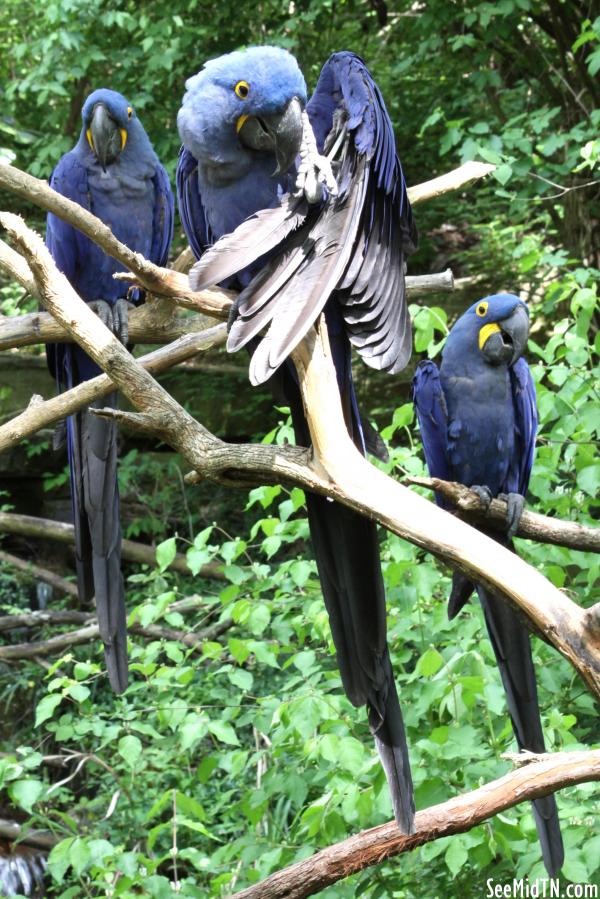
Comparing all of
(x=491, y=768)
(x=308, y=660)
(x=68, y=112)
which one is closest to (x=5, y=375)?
(x=68, y=112)

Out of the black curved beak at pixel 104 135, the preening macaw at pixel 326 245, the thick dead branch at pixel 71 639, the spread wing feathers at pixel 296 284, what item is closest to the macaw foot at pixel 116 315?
the black curved beak at pixel 104 135

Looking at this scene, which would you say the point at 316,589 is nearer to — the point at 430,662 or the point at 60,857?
the point at 430,662

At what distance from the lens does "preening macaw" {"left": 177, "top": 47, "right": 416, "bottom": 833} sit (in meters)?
1.51

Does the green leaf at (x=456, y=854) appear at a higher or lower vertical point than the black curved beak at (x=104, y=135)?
lower

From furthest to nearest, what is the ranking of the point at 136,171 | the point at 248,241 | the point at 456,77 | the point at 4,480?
1. the point at 4,480
2. the point at 456,77
3. the point at 136,171
4. the point at 248,241

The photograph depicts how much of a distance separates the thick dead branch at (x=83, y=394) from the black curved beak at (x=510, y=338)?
2.05 feet

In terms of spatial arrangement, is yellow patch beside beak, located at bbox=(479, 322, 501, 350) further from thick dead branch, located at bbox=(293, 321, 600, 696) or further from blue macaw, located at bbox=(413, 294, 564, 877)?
thick dead branch, located at bbox=(293, 321, 600, 696)

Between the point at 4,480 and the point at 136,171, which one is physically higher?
the point at 136,171

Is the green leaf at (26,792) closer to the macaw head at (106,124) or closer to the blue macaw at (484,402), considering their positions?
the blue macaw at (484,402)

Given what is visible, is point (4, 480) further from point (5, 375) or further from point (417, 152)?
point (417, 152)

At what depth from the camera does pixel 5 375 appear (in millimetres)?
4867

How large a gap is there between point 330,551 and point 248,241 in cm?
52

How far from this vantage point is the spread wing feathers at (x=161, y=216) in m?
2.70

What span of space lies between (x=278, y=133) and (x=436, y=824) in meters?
1.21
